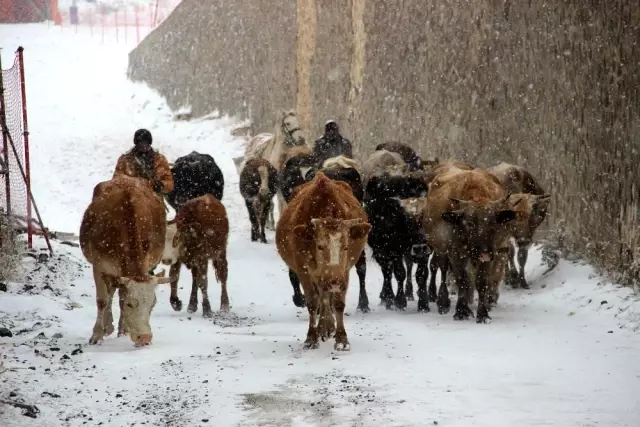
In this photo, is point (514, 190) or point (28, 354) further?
point (514, 190)

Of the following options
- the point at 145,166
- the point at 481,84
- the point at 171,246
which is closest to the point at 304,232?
the point at 171,246

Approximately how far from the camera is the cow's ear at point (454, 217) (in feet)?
33.6

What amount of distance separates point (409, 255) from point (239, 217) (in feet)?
28.0

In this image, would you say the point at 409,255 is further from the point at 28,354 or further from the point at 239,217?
the point at 239,217

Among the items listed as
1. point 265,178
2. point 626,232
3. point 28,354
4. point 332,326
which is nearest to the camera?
point 28,354

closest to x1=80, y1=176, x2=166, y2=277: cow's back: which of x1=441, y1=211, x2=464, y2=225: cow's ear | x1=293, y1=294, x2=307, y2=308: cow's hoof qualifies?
x1=293, y1=294, x2=307, y2=308: cow's hoof

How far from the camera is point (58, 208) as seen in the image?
2138 centimetres

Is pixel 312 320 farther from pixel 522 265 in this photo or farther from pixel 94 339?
pixel 522 265

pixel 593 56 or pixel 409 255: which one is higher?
pixel 593 56

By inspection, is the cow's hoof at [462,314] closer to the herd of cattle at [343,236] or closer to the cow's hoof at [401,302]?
the herd of cattle at [343,236]

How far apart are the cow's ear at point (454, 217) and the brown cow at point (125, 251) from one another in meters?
2.90

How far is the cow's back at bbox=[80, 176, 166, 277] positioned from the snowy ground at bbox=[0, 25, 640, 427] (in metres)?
0.75

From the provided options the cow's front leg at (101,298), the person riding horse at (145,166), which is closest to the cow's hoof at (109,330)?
the cow's front leg at (101,298)

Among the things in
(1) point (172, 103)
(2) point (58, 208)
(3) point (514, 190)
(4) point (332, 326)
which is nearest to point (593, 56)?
(3) point (514, 190)
